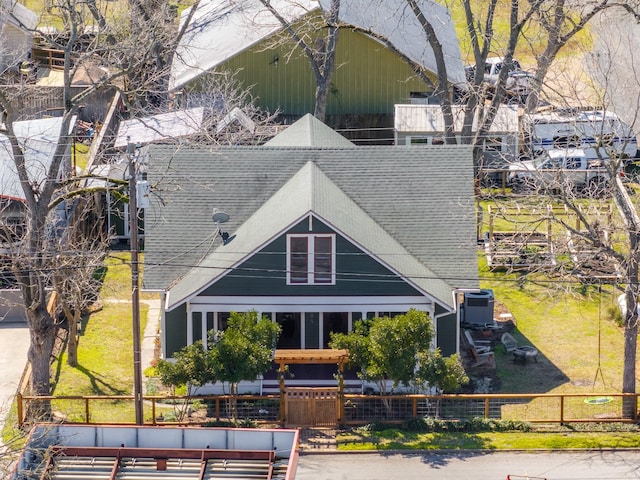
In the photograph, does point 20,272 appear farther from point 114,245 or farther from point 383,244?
point 114,245

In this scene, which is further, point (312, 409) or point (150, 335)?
point (150, 335)

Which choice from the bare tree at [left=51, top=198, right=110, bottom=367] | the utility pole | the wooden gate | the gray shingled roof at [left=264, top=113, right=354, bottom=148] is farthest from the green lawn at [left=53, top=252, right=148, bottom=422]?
the gray shingled roof at [left=264, top=113, right=354, bottom=148]

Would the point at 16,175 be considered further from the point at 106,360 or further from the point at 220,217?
the point at 220,217

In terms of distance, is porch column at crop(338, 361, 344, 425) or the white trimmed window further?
the white trimmed window

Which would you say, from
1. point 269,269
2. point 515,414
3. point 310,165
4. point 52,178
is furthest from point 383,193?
point 52,178

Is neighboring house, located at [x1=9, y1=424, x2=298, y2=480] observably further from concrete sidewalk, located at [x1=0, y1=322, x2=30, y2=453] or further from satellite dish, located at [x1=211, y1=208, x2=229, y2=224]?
satellite dish, located at [x1=211, y1=208, x2=229, y2=224]

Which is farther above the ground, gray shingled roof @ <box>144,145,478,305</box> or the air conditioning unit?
gray shingled roof @ <box>144,145,478,305</box>

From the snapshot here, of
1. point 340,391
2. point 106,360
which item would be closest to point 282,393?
point 340,391
